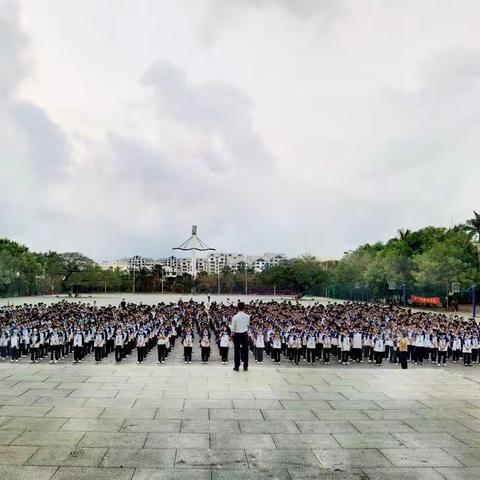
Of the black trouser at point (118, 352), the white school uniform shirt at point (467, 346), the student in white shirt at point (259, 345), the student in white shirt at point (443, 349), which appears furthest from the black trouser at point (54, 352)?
the white school uniform shirt at point (467, 346)

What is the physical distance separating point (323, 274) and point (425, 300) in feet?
93.5

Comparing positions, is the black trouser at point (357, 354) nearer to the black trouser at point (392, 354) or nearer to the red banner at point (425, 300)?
the black trouser at point (392, 354)

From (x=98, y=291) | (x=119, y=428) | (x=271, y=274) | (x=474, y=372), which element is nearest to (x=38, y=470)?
(x=119, y=428)

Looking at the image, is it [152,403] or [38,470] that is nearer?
[38,470]

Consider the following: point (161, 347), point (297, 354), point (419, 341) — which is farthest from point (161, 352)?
point (419, 341)

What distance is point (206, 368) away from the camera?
1187cm

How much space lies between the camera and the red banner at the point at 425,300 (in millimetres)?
54250

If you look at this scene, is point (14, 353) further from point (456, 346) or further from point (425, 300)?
point (425, 300)

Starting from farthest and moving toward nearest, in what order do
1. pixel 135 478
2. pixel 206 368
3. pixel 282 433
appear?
pixel 206 368
pixel 282 433
pixel 135 478

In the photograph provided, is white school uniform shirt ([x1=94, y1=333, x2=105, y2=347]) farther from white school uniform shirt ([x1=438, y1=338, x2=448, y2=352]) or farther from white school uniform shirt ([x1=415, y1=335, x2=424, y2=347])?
white school uniform shirt ([x1=438, y1=338, x2=448, y2=352])

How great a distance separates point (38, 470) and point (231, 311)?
22.7 metres

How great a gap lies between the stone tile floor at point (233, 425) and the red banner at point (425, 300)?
151 feet

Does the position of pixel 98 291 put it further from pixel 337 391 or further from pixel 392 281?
pixel 337 391

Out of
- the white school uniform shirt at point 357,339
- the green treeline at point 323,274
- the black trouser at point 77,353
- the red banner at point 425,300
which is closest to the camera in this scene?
the black trouser at point 77,353
